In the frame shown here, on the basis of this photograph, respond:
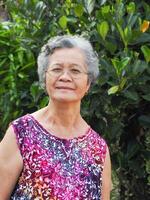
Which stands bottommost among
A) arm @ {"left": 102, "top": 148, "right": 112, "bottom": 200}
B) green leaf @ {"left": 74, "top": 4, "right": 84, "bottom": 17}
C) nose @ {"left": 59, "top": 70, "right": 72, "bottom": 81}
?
arm @ {"left": 102, "top": 148, "right": 112, "bottom": 200}

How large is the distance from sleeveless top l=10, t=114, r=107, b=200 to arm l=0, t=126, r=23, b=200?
0.02 meters

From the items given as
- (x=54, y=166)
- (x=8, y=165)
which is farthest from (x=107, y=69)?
(x=8, y=165)

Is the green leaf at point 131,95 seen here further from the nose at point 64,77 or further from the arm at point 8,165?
the arm at point 8,165

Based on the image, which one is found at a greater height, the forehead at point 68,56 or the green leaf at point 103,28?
the green leaf at point 103,28

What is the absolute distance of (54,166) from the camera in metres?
2.81

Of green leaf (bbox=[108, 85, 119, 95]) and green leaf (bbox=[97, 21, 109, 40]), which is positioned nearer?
green leaf (bbox=[108, 85, 119, 95])

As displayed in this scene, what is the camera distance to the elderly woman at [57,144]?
277 centimetres

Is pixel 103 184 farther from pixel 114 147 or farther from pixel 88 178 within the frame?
pixel 114 147

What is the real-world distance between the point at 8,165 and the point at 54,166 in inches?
8.3

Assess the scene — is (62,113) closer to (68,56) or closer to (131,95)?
(68,56)

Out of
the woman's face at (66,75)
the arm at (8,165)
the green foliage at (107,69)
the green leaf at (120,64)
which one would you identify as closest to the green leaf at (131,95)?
the green foliage at (107,69)

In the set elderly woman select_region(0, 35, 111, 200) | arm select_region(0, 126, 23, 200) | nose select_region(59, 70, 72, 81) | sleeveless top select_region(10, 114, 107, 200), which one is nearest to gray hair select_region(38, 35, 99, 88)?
elderly woman select_region(0, 35, 111, 200)

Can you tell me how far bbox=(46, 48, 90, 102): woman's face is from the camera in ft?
9.14

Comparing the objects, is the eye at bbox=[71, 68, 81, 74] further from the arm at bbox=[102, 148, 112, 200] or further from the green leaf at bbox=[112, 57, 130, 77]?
the green leaf at bbox=[112, 57, 130, 77]
